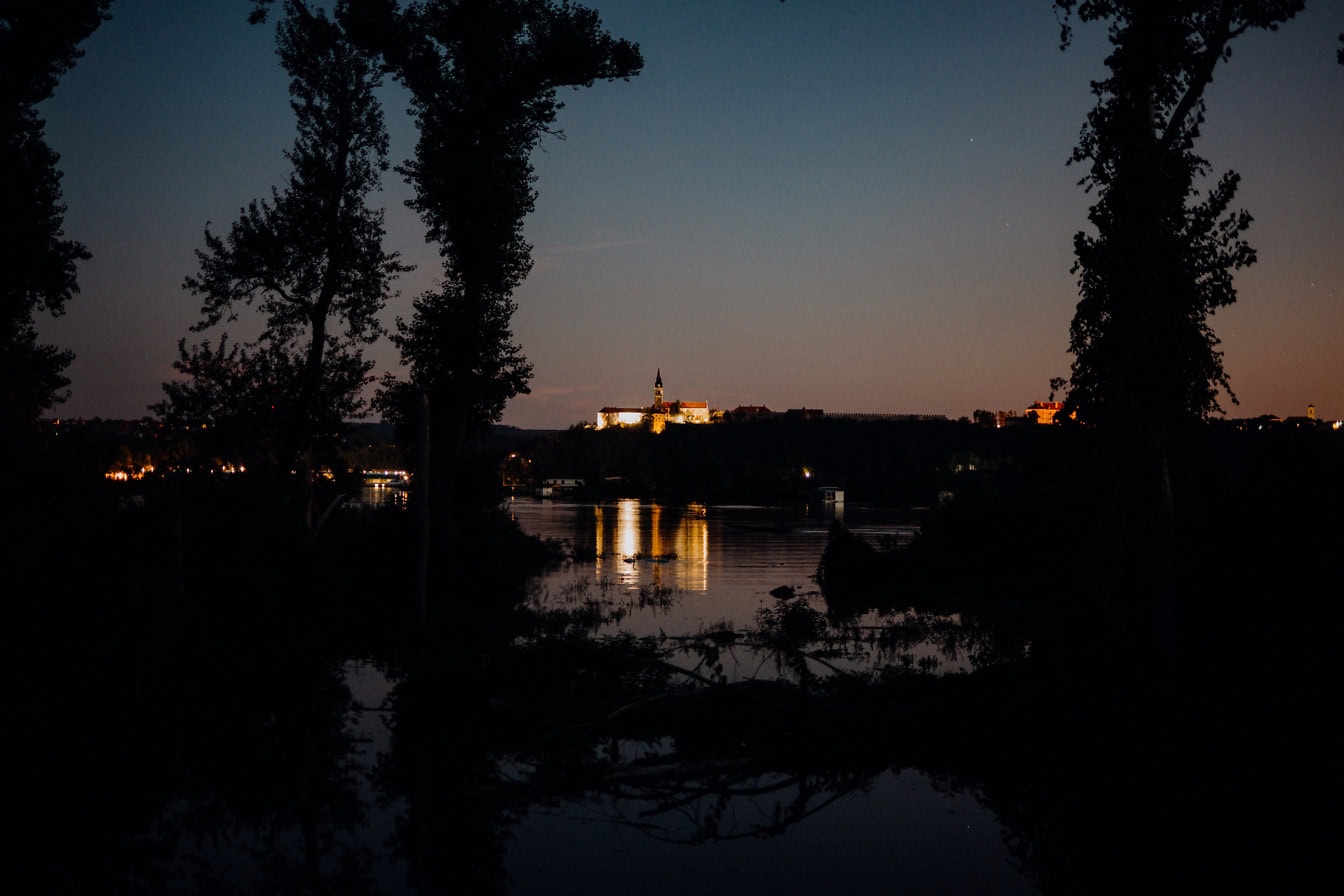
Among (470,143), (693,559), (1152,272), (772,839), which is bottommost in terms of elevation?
(693,559)

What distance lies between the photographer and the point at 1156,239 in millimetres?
12625

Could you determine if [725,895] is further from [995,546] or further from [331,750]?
[995,546]

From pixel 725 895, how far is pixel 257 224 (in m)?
23.0

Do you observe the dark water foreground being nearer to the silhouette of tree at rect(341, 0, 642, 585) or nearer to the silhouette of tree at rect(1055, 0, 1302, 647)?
the silhouette of tree at rect(1055, 0, 1302, 647)

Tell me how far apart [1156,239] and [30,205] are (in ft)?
84.1

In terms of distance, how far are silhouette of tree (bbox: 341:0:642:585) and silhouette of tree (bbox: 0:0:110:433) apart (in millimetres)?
7235

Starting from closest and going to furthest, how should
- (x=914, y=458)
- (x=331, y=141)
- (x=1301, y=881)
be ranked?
(x=1301, y=881) → (x=331, y=141) → (x=914, y=458)

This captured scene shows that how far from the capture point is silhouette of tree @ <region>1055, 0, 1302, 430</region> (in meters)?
12.5

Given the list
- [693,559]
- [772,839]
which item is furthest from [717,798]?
[693,559]

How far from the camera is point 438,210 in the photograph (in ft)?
88.2

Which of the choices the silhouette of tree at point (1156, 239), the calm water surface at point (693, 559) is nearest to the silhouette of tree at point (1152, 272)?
the silhouette of tree at point (1156, 239)

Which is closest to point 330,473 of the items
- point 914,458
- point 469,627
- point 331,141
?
point 469,627

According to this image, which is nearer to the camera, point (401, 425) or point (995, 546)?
point (401, 425)

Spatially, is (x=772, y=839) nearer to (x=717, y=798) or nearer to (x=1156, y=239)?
(x=717, y=798)
